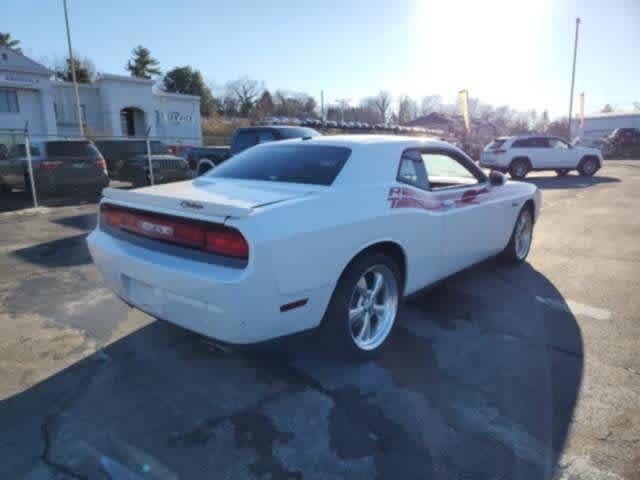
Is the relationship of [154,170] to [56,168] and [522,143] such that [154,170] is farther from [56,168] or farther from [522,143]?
[522,143]

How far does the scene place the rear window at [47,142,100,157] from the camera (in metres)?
10.6

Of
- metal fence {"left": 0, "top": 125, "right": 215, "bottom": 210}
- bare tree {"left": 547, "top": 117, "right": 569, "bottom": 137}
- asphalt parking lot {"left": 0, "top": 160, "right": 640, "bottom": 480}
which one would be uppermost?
bare tree {"left": 547, "top": 117, "right": 569, "bottom": 137}

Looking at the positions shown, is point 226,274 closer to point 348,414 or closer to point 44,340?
point 348,414

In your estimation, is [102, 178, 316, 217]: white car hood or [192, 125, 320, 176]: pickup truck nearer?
[102, 178, 316, 217]: white car hood

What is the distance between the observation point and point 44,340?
3467 mm

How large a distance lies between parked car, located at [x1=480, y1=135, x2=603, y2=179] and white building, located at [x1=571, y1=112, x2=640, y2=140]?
1096 inches

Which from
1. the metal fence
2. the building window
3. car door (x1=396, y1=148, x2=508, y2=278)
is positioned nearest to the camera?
car door (x1=396, y1=148, x2=508, y2=278)

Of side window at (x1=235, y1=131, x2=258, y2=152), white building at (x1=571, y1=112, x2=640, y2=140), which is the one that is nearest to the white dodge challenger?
side window at (x1=235, y1=131, x2=258, y2=152)

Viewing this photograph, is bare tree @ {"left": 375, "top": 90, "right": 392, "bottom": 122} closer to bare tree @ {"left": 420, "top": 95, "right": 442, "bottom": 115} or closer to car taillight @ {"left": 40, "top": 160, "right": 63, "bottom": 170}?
bare tree @ {"left": 420, "top": 95, "right": 442, "bottom": 115}

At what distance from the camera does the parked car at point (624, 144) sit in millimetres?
31125

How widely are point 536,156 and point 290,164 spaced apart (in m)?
15.7

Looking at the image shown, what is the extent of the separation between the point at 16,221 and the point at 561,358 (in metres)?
8.87

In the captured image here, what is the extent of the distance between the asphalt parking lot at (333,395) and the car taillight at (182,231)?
604 millimetres

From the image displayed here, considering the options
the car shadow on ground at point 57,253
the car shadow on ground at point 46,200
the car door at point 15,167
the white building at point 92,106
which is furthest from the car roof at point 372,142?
the white building at point 92,106
